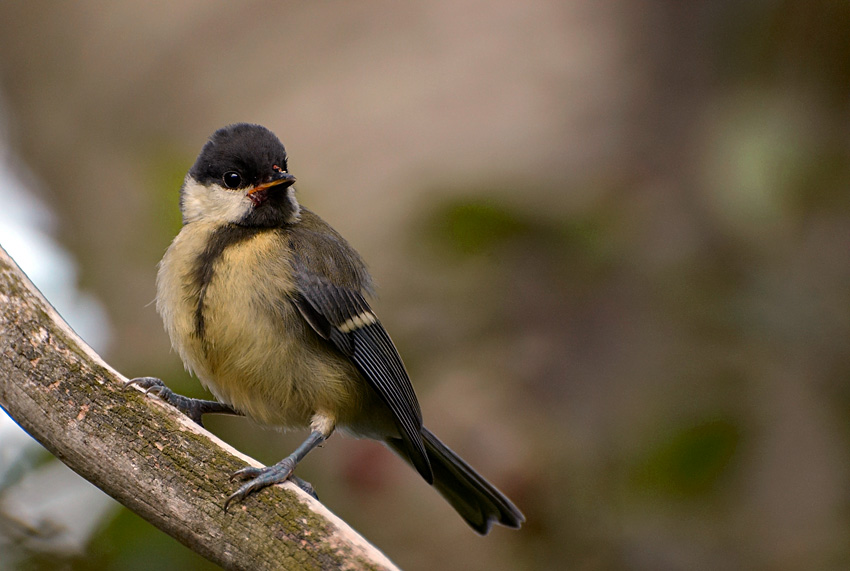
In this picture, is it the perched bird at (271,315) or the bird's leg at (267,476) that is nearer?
the bird's leg at (267,476)

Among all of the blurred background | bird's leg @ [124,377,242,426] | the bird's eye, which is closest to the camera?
bird's leg @ [124,377,242,426]

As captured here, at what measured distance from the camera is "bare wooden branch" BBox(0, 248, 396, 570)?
1570mm

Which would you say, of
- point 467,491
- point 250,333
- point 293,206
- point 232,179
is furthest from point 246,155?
point 467,491

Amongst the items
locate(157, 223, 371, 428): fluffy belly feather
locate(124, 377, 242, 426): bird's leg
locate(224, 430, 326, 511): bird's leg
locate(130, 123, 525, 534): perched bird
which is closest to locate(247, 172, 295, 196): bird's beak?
locate(130, 123, 525, 534): perched bird

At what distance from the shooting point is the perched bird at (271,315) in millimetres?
2203

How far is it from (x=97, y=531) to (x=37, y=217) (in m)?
1.96

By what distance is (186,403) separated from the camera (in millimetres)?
2311

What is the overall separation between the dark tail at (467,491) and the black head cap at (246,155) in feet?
2.74

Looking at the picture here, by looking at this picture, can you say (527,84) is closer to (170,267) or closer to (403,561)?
(403,561)

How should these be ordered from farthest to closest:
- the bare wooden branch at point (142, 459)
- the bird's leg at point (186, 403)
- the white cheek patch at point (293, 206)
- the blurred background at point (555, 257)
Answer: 1. the white cheek patch at point (293, 206)
2. the blurred background at point (555, 257)
3. the bird's leg at point (186, 403)
4. the bare wooden branch at point (142, 459)

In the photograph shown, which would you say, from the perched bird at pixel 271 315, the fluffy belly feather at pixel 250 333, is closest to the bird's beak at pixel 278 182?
the perched bird at pixel 271 315

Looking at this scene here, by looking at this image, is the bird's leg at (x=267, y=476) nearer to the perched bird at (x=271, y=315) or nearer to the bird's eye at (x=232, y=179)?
the perched bird at (x=271, y=315)

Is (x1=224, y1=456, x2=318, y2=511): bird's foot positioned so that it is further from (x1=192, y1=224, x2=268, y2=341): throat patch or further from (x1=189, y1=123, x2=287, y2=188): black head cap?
(x1=189, y1=123, x2=287, y2=188): black head cap

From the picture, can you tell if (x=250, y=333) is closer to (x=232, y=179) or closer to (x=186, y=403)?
(x=186, y=403)
